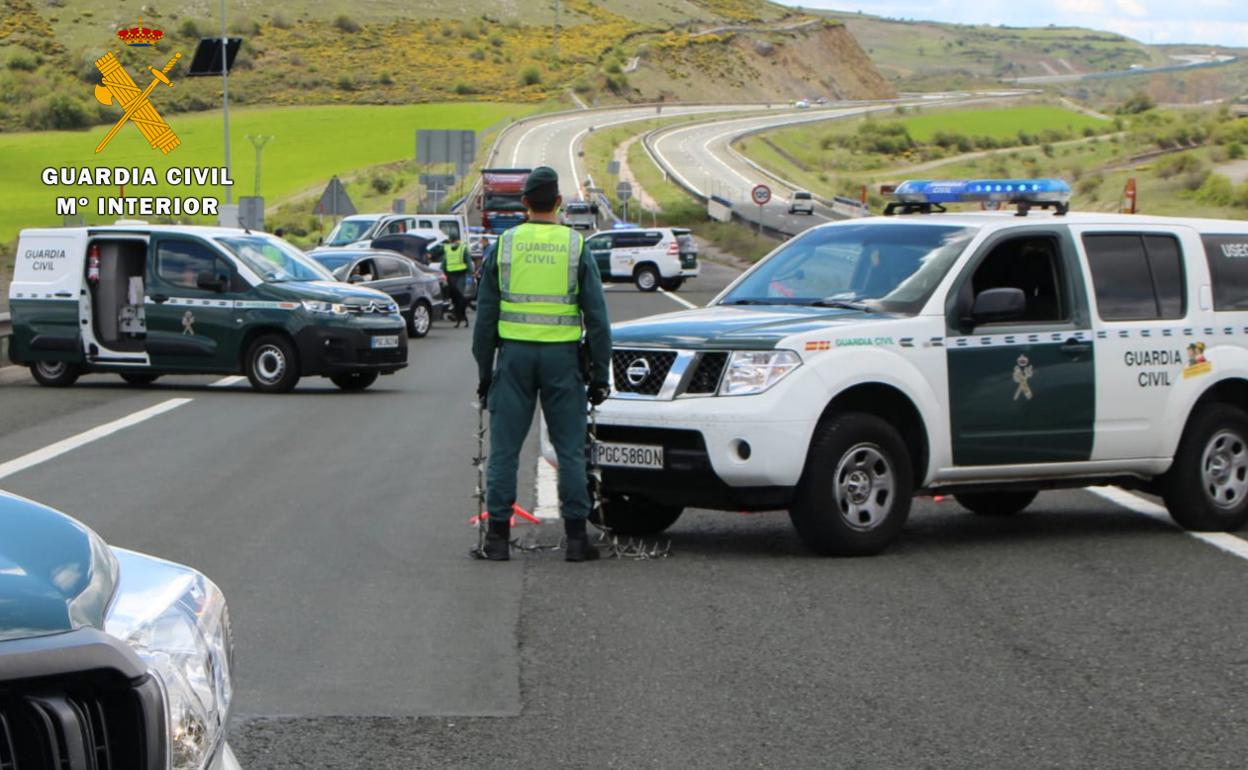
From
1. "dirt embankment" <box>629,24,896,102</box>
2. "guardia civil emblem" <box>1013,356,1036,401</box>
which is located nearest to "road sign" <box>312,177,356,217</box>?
"guardia civil emblem" <box>1013,356,1036,401</box>

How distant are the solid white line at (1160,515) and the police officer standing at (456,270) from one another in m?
23.2

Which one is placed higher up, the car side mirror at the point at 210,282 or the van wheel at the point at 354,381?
the car side mirror at the point at 210,282

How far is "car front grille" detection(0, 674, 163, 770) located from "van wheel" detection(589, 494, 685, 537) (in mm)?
7670

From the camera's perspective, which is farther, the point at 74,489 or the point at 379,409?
the point at 379,409

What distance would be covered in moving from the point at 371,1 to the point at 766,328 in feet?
578

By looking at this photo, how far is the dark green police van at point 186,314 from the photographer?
21.4 metres

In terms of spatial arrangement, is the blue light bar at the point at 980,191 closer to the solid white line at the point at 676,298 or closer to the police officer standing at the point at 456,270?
the police officer standing at the point at 456,270

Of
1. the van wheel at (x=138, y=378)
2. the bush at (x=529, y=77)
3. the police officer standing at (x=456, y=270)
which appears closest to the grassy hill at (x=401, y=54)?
the bush at (x=529, y=77)

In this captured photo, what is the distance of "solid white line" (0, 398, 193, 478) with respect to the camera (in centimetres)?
1385

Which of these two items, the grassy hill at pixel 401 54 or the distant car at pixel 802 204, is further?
the grassy hill at pixel 401 54

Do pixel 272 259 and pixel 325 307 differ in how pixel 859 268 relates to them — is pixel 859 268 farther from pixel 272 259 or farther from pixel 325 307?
pixel 272 259

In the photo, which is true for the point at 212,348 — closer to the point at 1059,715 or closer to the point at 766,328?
the point at 766,328

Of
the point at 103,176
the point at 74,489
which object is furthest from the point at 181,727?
the point at 103,176

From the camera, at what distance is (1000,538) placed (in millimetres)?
10859
